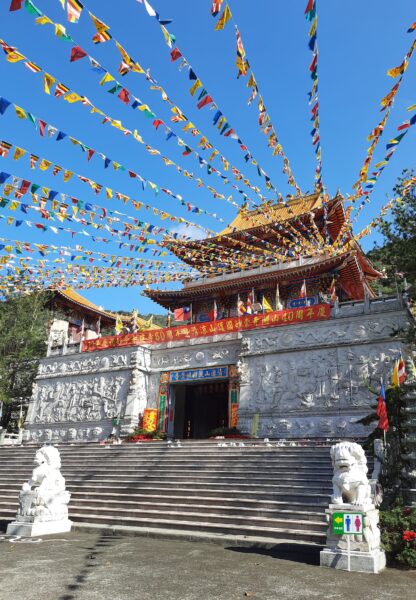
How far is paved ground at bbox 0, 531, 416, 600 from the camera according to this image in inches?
190

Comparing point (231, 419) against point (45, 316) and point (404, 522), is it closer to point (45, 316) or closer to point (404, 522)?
point (404, 522)

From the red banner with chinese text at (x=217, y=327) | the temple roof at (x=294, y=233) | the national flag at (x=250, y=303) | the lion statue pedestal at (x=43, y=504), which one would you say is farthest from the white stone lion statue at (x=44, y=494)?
the temple roof at (x=294, y=233)

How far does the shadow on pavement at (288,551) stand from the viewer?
683 centimetres

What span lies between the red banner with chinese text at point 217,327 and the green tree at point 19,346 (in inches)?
195

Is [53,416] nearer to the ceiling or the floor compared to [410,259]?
nearer to the floor

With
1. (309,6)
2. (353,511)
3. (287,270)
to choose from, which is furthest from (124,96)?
(287,270)

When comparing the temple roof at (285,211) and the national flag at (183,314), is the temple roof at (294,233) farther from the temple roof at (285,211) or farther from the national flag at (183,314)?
the national flag at (183,314)

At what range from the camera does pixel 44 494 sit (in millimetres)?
8656

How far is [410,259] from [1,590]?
32.5ft

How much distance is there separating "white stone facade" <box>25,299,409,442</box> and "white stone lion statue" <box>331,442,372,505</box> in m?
5.88

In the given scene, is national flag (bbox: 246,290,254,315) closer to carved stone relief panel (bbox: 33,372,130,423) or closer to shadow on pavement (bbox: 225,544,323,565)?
carved stone relief panel (bbox: 33,372,130,423)

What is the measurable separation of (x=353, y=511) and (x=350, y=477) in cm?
47

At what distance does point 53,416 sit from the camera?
870 inches

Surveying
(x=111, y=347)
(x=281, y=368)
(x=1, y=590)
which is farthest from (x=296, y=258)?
(x=1, y=590)
